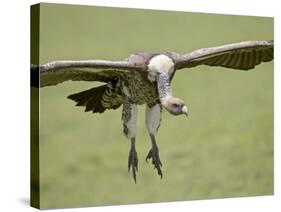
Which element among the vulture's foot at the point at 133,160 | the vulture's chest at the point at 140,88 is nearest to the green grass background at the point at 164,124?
the vulture's foot at the point at 133,160

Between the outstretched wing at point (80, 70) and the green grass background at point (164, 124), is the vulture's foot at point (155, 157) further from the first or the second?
the outstretched wing at point (80, 70)

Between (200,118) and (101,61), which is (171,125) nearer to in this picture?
(200,118)

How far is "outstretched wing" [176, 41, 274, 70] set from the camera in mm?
7922

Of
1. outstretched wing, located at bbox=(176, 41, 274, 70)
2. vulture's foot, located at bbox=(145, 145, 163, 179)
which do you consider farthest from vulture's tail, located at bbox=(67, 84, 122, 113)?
outstretched wing, located at bbox=(176, 41, 274, 70)

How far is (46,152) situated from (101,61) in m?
0.93

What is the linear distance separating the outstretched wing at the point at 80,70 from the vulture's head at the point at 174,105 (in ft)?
1.33

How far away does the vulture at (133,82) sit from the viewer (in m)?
7.35

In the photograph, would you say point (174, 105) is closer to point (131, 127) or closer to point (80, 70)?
point (131, 127)

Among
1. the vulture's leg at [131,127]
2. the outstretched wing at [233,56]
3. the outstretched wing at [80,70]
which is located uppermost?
the outstretched wing at [233,56]

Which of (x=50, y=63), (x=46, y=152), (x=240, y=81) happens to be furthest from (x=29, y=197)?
(x=240, y=81)

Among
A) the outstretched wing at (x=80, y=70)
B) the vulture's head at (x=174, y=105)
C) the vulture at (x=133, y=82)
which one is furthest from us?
the vulture's head at (x=174, y=105)

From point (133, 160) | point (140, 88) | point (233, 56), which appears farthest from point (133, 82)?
point (233, 56)

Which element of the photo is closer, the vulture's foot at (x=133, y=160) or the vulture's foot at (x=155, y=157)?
the vulture's foot at (x=133, y=160)

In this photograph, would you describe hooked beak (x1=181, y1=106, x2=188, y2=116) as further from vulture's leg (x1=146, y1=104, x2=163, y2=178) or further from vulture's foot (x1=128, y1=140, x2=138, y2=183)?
vulture's foot (x1=128, y1=140, x2=138, y2=183)
